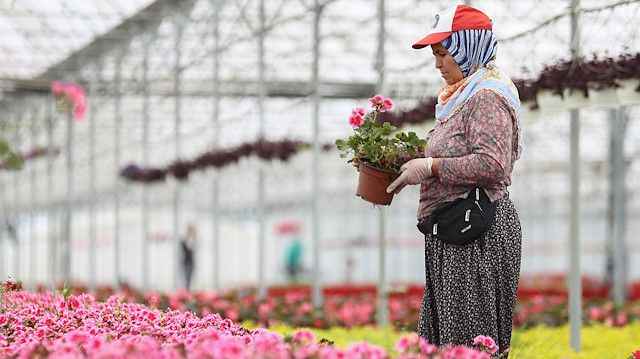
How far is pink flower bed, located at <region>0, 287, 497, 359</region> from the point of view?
324cm

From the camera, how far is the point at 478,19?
4348mm

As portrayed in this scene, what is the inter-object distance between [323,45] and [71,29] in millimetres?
4167

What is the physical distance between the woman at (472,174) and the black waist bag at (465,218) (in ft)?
0.10

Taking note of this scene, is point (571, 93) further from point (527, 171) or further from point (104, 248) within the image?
point (104, 248)

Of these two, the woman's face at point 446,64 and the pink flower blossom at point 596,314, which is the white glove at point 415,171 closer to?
the woman's face at point 446,64

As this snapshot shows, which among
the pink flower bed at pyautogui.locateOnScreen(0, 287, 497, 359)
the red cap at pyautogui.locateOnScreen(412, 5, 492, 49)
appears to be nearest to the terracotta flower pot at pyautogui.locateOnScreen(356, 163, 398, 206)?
the red cap at pyautogui.locateOnScreen(412, 5, 492, 49)

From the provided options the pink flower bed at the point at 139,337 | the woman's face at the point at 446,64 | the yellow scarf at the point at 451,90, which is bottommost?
the pink flower bed at the point at 139,337

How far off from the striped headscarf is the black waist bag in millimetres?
446

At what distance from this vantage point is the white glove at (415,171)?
14.3ft

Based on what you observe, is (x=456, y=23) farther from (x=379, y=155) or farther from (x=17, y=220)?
(x=17, y=220)

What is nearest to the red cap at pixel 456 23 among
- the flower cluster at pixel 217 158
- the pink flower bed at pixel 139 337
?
the pink flower bed at pixel 139 337

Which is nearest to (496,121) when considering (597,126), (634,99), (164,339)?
(164,339)

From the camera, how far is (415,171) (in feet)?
14.4

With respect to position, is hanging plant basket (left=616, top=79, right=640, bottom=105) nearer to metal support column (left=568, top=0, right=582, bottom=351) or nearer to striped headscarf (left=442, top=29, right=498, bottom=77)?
metal support column (left=568, top=0, right=582, bottom=351)
